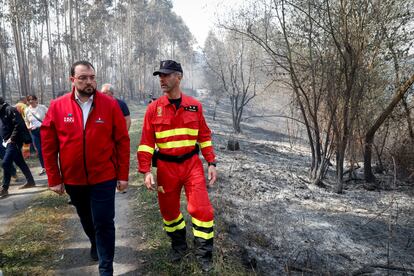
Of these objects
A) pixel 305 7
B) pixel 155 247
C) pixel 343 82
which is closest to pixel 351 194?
pixel 343 82

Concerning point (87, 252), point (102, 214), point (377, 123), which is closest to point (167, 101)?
point (102, 214)

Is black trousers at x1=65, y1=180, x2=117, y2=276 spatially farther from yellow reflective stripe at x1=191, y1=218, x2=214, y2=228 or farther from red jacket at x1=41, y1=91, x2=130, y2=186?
yellow reflective stripe at x1=191, y1=218, x2=214, y2=228

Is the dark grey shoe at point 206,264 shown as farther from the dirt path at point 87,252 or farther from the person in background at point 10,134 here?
the person in background at point 10,134

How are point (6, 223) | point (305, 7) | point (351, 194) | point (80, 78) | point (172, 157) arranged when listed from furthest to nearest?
point (351, 194)
point (305, 7)
point (6, 223)
point (172, 157)
point (80, 78)

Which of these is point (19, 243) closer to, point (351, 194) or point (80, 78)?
point (80, 78)

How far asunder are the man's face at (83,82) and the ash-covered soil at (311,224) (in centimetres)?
275

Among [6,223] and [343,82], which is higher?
[343,82]

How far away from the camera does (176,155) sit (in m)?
3.19

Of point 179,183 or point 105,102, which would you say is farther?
point 179,183

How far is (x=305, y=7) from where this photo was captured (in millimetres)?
7777

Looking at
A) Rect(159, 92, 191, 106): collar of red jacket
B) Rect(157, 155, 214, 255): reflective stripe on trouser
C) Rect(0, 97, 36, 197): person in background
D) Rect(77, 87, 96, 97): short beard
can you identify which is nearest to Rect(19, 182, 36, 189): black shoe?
Rect(0, 97, 36, 197): person in background

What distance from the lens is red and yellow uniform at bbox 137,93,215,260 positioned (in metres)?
3.13

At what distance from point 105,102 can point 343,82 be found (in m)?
7.25

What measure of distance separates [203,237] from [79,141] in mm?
1570
